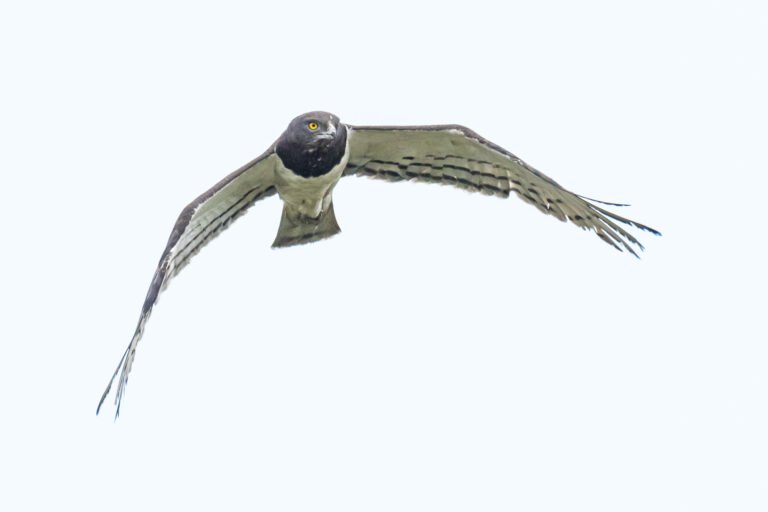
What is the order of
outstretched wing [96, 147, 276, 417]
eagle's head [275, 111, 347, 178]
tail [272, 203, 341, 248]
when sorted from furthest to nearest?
1. tail [272, 203, 341, 248]
2. eagle's head [275, 111, 347, 178]
3. outstretched wing [96, 147, 276, 417]

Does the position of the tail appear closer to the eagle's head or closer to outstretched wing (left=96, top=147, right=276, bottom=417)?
outstretched wing (left=96, top=147, right=276, bottom=417)

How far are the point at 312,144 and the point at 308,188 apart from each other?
22.8 inches

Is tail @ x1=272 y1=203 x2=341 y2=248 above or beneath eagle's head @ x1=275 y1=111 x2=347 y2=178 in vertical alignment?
beneath

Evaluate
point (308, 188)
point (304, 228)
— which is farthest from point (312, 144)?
point (304, 228)

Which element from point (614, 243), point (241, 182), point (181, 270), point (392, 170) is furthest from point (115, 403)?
Result: point (614, 243)

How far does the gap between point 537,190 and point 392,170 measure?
1398 millimetres

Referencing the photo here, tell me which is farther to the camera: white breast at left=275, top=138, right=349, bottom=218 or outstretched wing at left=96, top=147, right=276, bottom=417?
white breast at left=275, top=138, right=349, bottom=218

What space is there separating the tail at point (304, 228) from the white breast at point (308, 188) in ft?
0.32

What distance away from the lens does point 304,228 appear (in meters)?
14.4

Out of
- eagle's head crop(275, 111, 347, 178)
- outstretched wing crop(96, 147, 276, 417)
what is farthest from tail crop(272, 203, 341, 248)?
eagle's head crop(275, 111, 347, 178)

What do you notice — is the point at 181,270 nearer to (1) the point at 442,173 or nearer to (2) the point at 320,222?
(2) the point at 320,222

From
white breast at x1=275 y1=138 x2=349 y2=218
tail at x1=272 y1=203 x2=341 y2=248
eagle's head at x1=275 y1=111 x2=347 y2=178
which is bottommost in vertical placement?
tail at x1=272 y1=203 x2=341 y2=248

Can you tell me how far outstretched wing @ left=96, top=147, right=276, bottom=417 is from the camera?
12656mm

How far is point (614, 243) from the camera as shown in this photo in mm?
13758
